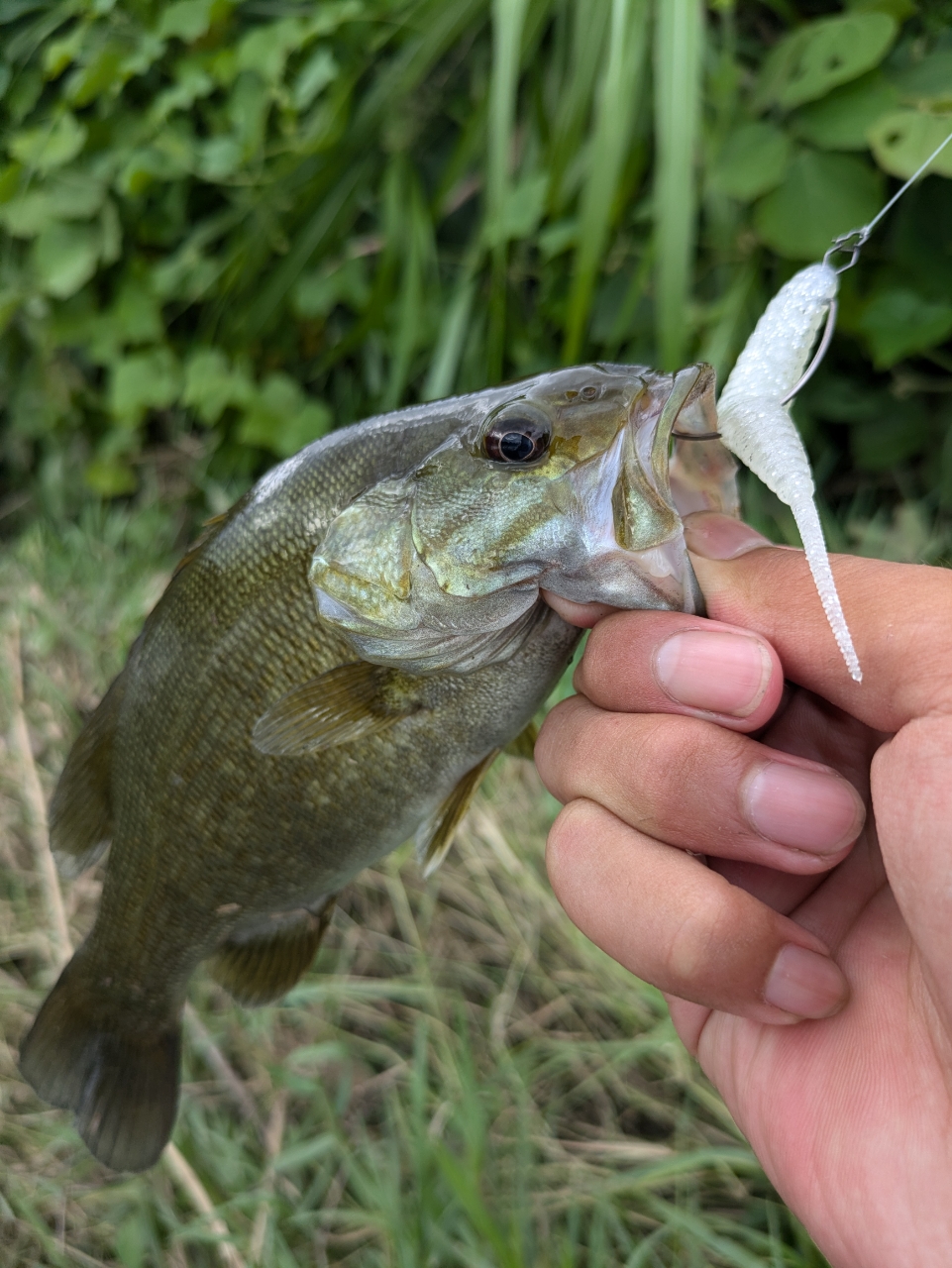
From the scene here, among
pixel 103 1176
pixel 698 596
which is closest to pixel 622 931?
pixel 698 596

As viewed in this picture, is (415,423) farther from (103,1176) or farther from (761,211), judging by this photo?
(103,1176)

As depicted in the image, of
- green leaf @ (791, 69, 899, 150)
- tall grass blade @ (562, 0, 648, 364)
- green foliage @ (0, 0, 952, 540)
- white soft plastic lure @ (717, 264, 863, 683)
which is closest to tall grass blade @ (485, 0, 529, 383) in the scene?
green foliage @ (0, 0, 952, 540)

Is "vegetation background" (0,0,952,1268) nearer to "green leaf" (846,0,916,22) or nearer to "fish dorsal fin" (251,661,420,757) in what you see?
"green leaf" (846,0,916,22)

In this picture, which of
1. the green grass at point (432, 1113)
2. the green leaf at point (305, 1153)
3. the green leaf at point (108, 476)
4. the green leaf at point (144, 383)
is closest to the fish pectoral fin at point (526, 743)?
the green grass at point (432, 1113)

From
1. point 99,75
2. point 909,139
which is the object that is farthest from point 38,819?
point 909,139

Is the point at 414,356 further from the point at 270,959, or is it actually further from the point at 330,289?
the point at 270,959

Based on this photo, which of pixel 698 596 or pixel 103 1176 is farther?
pixel 103 1176

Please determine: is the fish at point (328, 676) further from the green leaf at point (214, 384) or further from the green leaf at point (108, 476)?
the green leaf at point (108, 476)
